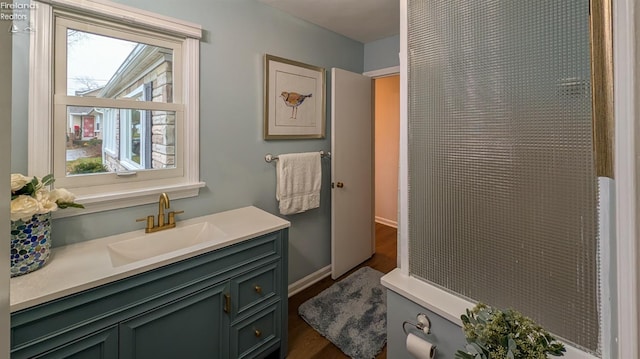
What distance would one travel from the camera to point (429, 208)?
1031 mm

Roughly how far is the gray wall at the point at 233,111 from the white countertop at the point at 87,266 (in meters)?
0.13

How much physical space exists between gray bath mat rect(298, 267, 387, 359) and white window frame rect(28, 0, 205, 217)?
1.28m

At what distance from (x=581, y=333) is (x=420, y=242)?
1.59ft

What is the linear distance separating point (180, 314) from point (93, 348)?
306mm

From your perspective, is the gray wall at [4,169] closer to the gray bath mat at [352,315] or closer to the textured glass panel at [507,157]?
the textured glass panel at [507,157]

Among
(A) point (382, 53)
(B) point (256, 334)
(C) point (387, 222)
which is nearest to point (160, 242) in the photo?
(B) point (256, 334)

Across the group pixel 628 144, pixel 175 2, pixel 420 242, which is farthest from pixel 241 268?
pixel 175 2

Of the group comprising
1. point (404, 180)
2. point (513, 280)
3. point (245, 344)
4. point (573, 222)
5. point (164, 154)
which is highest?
point (164, 154)

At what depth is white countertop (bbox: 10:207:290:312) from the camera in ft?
3.05

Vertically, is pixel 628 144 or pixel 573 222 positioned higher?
pixel 628 144

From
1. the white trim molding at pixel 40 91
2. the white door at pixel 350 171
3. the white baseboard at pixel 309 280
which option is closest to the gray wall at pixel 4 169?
the white trim molding at pixel 40 91

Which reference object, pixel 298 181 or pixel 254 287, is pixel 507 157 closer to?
pixel 254 287

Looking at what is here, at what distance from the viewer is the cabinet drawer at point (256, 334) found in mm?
1460

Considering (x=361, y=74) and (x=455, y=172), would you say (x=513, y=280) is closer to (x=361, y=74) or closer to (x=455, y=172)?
(x=455, y=172)
